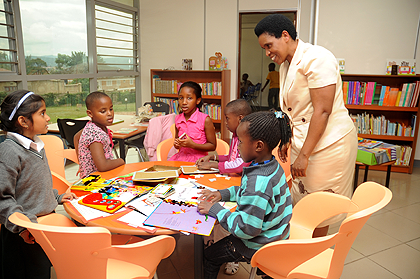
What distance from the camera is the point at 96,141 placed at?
2109 mm

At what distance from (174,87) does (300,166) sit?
4.50m

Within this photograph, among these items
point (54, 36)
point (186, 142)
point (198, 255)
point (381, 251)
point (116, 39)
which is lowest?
point (381, 251)

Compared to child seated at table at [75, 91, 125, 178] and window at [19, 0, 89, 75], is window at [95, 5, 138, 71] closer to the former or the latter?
window at [19, 0, 89, 75]

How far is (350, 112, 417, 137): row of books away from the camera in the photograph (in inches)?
173

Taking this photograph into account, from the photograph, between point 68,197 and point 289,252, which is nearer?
point 289,252

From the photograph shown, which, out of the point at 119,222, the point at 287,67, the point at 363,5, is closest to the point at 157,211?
the point at 119,222

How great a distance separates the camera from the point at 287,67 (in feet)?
6.39

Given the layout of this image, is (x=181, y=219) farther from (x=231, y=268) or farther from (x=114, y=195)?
(x=231, y=268)

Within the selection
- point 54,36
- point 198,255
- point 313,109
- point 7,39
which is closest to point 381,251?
point 313,109

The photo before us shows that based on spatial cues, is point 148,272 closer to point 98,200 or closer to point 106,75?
point 98,200

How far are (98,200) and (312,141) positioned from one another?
4.04ft

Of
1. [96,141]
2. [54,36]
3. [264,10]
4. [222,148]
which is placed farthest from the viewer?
[264,10]

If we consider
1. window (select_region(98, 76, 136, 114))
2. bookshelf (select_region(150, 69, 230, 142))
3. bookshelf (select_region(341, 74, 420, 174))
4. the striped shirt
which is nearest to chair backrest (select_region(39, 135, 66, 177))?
the striped shirt

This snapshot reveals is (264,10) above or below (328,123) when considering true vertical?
above
